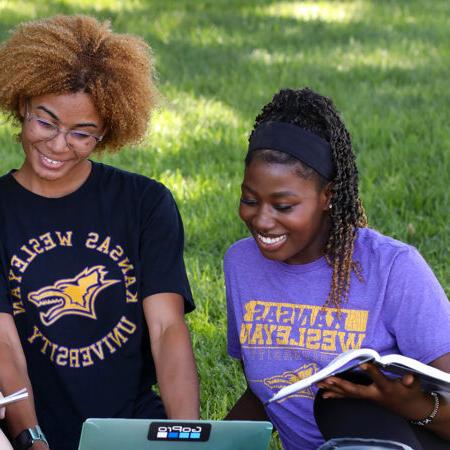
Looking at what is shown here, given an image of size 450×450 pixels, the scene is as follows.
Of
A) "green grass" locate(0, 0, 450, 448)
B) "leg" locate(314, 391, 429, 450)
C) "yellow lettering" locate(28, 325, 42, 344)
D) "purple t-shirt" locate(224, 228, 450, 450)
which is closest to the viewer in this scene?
"leg" locate(314, 391, 429, 450)

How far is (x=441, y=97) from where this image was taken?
22.9 feet

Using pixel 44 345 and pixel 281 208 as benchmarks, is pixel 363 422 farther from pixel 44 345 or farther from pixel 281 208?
pixel 44 345

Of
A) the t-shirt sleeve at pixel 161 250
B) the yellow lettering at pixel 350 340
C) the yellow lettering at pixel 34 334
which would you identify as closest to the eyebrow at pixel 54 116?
the t-shirt sleeve at pixel 161 250

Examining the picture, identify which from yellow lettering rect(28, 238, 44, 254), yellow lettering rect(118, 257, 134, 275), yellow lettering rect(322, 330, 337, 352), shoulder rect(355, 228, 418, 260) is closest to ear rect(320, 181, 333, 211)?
shoulder rect(355, 228, 418, 260)

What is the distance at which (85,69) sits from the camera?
120 inches

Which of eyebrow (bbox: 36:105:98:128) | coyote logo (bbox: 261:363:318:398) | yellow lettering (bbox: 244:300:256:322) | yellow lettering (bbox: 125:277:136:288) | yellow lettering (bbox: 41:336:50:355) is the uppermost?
eyebrow (bbox: 36:105:98:128)

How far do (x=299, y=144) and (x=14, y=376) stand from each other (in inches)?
38.7

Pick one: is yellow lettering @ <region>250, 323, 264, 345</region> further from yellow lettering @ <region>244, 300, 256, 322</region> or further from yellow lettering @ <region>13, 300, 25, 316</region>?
yellow lettering @ <region>13, 300, 25, 316</region>

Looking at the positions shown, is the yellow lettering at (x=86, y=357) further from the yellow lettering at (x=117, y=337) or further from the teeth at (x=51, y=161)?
the teeth at (x=51, y=161)

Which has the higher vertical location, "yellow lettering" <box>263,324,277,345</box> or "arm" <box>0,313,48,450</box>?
"yellow lettering" <box>263,324,277,345</box>

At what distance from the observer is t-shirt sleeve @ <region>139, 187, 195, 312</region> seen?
3072mm

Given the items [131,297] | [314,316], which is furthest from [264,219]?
[131,297]

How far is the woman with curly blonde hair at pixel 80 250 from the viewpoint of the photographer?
302cm

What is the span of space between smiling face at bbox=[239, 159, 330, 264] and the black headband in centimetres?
4
